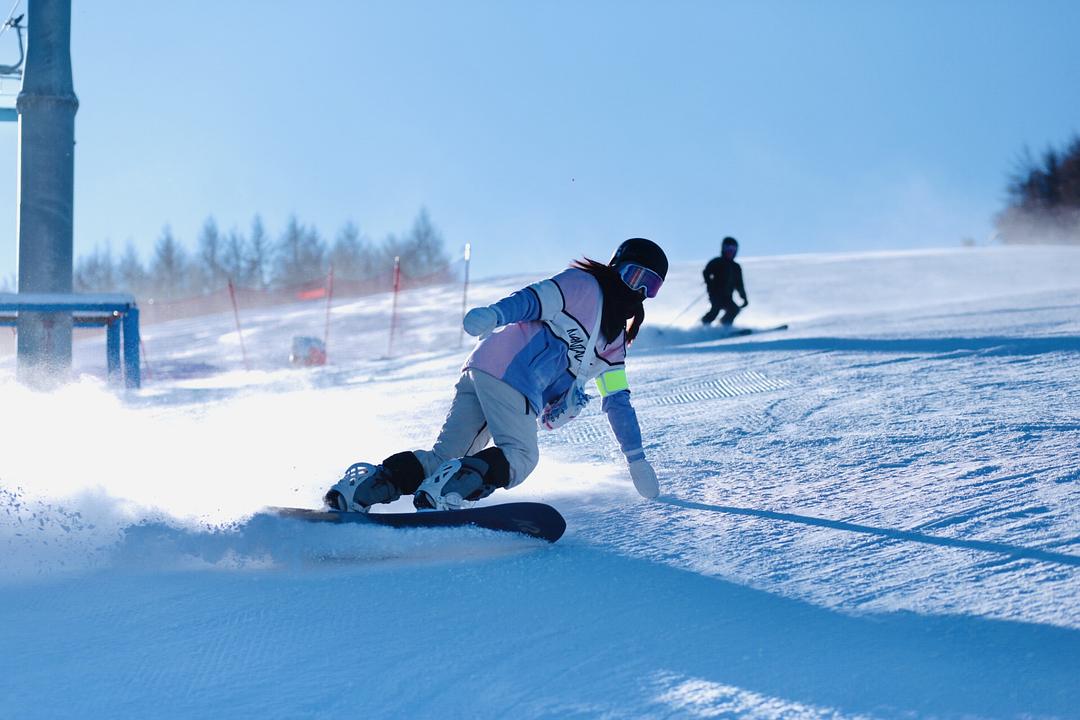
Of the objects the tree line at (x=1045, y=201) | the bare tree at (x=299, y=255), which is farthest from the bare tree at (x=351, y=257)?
the tree line at (x=1045, y=201)

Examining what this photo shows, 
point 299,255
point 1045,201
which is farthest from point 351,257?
point 1045,201

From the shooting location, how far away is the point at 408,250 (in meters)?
77.8

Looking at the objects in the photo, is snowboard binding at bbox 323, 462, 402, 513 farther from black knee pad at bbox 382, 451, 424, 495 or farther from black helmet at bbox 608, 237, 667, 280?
black helmet at bbox 608, 237, 667, 280

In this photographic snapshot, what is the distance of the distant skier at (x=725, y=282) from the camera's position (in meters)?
14.0

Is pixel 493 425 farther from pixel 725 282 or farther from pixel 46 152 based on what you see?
pixel 725 282

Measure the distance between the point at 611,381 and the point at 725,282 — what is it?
10.2 metres

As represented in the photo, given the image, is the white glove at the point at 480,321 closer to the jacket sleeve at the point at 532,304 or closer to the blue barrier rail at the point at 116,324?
the jacket sleeve at the point at 532,304

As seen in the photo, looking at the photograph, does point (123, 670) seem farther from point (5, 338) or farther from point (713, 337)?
point (5, 338)

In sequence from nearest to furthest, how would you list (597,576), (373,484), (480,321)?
(597,576)
(480,321)
(373,484)

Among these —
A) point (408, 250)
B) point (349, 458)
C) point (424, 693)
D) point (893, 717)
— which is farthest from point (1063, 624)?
point (408, 250)

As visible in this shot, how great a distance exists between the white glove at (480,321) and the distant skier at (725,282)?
428 inches

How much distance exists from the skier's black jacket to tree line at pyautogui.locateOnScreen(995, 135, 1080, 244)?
36.9 meters

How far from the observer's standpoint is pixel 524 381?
3.80 metres

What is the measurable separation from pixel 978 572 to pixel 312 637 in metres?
1.84
